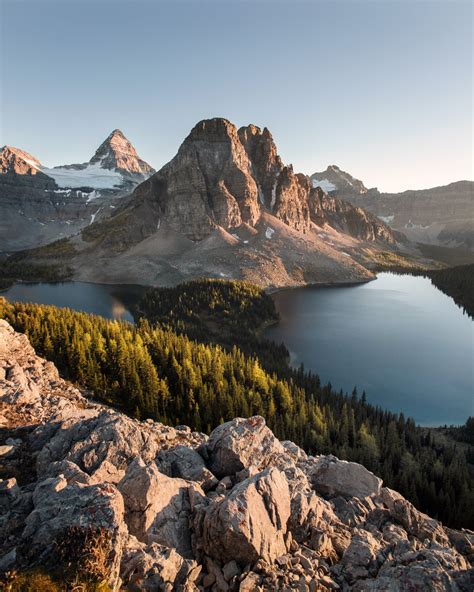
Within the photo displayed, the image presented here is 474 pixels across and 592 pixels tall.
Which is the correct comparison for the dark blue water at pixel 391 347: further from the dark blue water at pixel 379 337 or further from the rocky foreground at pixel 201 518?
the rocky foreground at pixel 201 518

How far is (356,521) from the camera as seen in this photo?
726 inches

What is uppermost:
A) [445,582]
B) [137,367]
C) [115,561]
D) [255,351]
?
[115,561]

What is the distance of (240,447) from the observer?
19859mm

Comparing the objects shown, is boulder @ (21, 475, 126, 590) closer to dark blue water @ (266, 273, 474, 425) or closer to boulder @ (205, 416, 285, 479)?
boulder @ (205, 416, 285, 479)

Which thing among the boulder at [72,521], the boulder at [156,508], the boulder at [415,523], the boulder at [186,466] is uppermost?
the boulder at [72,521]

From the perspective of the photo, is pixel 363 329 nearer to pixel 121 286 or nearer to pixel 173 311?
pixel 173 311

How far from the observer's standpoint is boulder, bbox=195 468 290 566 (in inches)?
496

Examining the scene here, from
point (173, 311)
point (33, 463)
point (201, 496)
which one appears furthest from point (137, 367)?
point (173, 311)

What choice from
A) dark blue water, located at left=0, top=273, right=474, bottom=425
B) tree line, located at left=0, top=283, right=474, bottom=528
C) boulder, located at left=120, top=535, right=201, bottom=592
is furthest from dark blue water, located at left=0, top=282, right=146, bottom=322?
boulder, located at left=120, top=535, right=201, bottom=592

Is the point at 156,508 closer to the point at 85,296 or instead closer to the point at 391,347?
the point at 391,347

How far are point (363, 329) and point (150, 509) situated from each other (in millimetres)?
97853

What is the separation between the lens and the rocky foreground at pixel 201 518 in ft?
34.8

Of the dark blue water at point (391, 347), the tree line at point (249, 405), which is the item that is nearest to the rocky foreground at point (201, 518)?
the tree line at point (249, 405)

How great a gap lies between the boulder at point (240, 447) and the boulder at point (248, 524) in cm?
466
